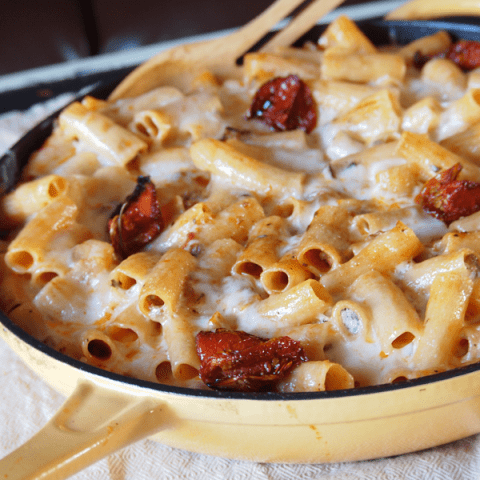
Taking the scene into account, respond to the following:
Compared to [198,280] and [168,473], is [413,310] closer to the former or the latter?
[198,280]

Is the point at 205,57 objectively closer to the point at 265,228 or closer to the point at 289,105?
the point at 289,105

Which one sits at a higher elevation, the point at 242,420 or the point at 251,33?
the point at 251,33

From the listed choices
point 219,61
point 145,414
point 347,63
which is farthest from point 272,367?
point 219,61

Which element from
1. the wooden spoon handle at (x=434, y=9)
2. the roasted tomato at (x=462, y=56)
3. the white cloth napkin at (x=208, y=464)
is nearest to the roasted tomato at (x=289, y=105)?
the roasted tomato at (x=462, y=56)

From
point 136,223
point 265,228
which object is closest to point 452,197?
point 265,228

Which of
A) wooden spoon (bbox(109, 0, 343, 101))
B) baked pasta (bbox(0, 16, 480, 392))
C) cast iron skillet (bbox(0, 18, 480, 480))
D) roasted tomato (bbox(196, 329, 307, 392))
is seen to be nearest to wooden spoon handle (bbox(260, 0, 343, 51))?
wooden spoon (bbox(109, 0, 343, 101))

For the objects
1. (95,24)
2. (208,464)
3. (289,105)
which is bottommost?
(208,464)
